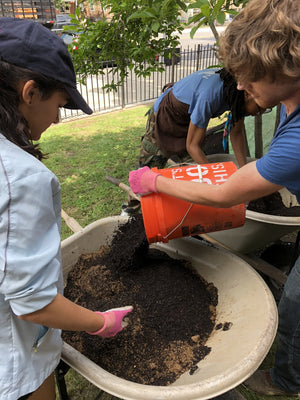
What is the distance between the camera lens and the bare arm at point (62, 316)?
0.85 metres

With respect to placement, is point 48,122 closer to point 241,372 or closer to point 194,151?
point 241,372

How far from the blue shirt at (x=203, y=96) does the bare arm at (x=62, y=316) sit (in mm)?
1514

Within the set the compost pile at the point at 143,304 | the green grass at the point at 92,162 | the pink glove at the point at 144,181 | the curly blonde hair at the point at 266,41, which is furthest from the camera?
the green grass at the point at 92,162

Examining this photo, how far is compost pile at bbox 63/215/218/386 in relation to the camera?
1.40m

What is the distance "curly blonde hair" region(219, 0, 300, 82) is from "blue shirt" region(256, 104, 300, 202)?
0.54ft

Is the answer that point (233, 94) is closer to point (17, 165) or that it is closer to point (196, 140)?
point (196, 140)

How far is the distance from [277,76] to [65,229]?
2781 millimetres

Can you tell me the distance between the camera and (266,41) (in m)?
0.99

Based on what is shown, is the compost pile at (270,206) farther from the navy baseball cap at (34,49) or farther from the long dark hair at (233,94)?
the navy baseball cap at (34,49)

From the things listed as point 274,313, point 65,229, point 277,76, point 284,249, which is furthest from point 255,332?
point 65,229

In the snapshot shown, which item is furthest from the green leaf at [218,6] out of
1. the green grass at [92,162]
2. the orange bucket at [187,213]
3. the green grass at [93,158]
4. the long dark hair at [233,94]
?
the green grass at [92,162]

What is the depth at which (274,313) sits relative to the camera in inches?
50.7

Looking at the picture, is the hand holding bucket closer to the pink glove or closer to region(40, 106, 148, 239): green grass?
the pink glove

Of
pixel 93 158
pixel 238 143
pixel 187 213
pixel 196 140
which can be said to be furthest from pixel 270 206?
pixel 93 158
